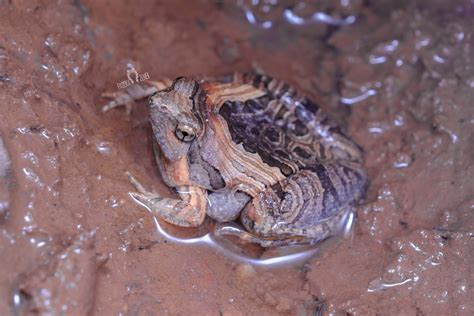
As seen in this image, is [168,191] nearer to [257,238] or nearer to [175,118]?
[175,118]

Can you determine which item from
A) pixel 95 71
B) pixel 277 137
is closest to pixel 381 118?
pixel 277 137

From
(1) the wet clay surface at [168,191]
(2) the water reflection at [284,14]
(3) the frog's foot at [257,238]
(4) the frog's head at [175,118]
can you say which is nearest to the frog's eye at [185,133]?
(4) the frog's head at [175,118]

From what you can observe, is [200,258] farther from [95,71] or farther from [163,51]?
[163,51]

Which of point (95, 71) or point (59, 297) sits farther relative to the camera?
point (95, 71)

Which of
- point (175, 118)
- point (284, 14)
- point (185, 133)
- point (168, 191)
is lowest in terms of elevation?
point (168, 191)

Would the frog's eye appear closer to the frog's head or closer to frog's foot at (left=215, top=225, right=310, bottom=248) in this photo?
the frog's head

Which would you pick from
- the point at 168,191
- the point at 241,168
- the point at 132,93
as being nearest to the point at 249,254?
the point at 241,168

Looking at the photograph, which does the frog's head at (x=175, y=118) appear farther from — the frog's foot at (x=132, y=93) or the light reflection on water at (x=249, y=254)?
the light reflection on water at (x=249, y=254)
